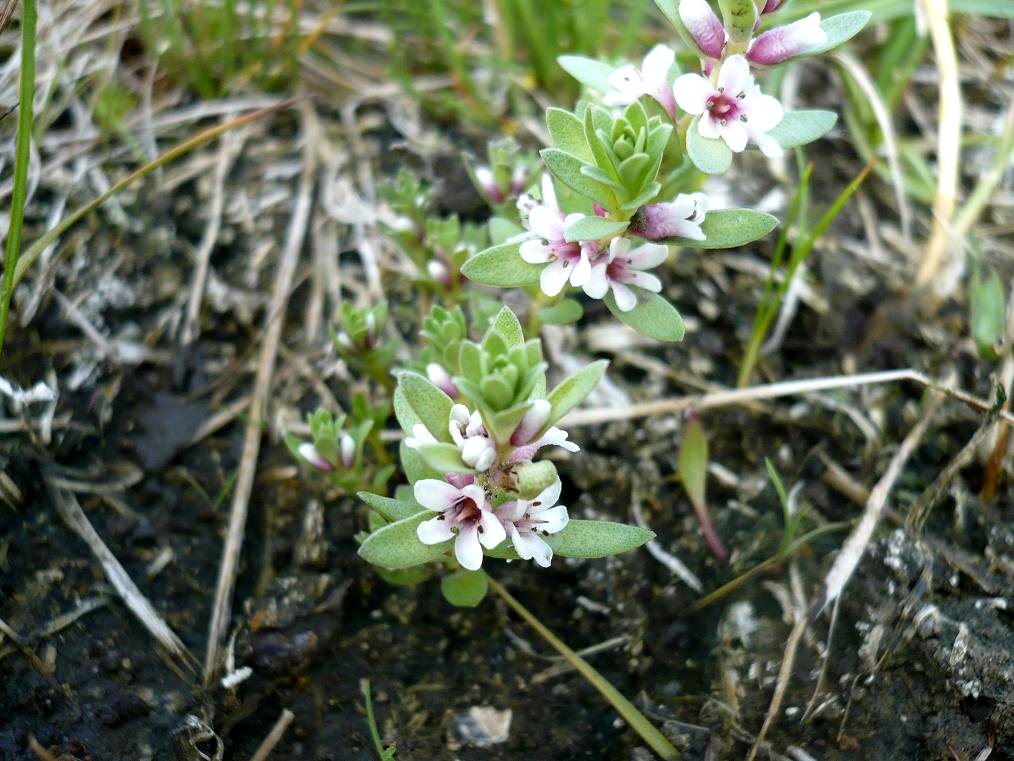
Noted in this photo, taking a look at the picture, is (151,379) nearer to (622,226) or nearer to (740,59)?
(622,226)

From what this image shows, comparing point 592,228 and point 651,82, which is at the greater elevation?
point 651,82

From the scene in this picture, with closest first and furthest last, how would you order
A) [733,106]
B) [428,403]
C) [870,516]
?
[428,403], [733,106], [870,516]

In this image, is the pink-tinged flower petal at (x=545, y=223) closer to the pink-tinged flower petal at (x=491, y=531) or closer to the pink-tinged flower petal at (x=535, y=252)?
the pink-tinged flower petal at (x=535, y=252)

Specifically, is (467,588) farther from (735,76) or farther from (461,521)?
(735,76)

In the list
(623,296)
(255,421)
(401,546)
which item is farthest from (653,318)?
(255,421)

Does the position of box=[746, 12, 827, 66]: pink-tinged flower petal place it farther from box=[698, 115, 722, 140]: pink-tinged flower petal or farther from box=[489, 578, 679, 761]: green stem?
box=[489, 578, 679, 761]: green stem
